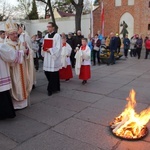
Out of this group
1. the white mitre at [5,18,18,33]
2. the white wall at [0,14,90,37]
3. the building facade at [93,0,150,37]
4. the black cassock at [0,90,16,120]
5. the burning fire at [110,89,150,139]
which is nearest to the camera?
the burning fire at [110,89,150,139]

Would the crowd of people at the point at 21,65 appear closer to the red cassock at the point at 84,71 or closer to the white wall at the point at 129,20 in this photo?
the red cassock at the point at 84,71

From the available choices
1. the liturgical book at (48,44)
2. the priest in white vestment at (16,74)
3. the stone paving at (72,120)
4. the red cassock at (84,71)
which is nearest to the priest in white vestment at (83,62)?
the red cassock at (84,71)

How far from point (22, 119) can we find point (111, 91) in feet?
9.54

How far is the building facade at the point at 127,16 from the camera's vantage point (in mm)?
26297

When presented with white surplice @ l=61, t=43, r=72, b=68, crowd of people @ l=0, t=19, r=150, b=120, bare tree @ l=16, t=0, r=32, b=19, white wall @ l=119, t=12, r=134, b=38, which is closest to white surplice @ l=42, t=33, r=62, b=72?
crowd of people @ l=0, t=19, r=150, b=120

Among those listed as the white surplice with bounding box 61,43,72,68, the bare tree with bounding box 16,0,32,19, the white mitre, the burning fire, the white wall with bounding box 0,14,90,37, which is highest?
the bare tree with bounding box 16,0,32,19

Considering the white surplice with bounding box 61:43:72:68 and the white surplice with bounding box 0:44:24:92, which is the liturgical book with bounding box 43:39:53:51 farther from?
the white surplice with bounding box 61:43:72:68

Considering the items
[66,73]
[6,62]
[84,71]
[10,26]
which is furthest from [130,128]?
[66,73]

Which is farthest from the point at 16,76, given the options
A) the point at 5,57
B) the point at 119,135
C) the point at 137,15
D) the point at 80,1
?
the point at 137,15

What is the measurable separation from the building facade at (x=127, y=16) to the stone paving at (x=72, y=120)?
68.9 feet

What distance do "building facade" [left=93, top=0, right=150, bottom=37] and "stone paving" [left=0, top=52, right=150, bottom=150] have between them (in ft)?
68.9

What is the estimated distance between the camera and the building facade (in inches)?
1035

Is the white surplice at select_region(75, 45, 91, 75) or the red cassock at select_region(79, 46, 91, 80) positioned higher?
the white surplice at select_region(75, 45, 91, 75)

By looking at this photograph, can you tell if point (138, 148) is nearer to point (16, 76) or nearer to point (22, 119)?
point (22, 119)
